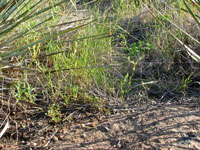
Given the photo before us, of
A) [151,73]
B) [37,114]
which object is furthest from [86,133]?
[151,73]

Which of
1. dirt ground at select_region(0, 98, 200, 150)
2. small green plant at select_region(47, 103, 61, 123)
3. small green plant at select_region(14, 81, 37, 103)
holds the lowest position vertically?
dirt ground at select_region(0, 98, 200, 150)

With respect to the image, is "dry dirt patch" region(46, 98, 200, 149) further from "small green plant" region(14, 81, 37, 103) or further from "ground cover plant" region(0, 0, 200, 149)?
"small green plant" region(14, 81, 37, 103)

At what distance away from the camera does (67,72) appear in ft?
6.09

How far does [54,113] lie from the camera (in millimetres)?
1612

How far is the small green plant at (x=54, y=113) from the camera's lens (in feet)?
5.25

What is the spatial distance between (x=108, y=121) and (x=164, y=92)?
2.19 feet

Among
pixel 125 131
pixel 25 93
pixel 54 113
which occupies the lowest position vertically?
pixel 125 131

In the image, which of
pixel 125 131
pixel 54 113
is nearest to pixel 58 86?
pixel 54 113

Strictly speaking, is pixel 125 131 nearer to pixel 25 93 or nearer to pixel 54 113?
pixel 54 113

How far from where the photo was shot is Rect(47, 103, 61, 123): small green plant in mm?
1601

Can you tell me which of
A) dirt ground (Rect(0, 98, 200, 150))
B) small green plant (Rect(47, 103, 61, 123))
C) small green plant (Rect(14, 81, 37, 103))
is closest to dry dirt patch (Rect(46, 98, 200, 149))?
dirt ground (Rect(0, 98, 200, 150))

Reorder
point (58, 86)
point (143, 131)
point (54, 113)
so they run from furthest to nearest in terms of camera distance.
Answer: point (58, 86)
point (54, 113)
point (143, 131)

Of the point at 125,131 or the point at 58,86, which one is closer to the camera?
the point at 125,131

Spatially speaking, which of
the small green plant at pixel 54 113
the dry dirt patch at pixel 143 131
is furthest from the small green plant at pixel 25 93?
the dry dirt patch at pixel 143 131
